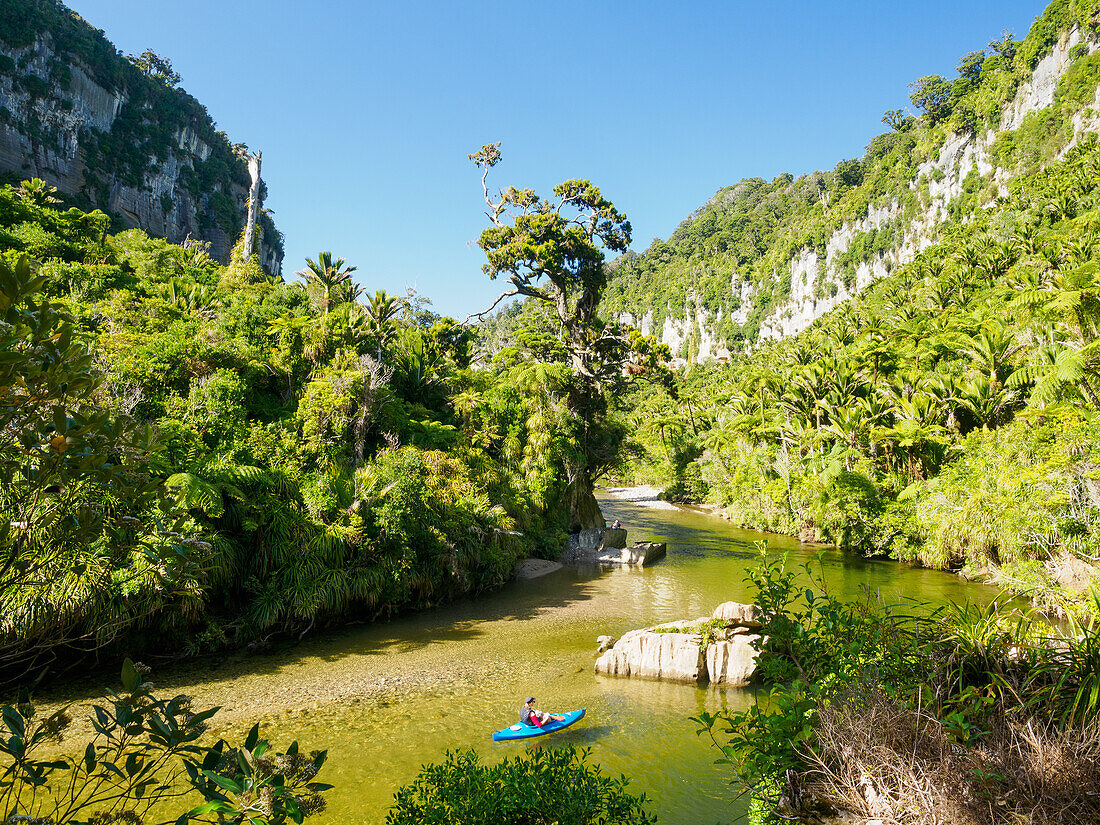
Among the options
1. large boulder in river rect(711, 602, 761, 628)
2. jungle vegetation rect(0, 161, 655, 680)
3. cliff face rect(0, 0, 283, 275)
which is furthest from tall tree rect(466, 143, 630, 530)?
cliff face rect(0, 0, 283, 275)

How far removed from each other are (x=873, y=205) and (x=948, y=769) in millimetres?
95309

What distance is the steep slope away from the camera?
5609 centimetres

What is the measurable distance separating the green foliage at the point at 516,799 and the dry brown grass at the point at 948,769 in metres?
1.67

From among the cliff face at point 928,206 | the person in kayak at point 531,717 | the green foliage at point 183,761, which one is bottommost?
the person in kayak at point 531,717

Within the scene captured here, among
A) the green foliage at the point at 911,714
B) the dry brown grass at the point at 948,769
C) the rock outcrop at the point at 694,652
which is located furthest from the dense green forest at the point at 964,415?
the rock outcrop at the point at 694,652

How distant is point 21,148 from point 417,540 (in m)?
53.7

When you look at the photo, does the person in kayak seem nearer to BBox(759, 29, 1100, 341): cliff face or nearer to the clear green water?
the clear green water

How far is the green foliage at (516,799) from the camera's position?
167 inches

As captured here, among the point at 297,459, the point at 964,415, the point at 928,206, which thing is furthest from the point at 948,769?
the point at 928,206

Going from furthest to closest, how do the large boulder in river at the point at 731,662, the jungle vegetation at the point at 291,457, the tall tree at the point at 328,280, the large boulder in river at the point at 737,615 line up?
the tall tree at the point at 328,280, the large boulder in river at the point at 737,615, the large boulder in river at the point at 731,662, the jungle vegetation at the point at 291,457

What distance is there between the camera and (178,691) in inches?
397

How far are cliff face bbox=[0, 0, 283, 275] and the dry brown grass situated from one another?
6092cm

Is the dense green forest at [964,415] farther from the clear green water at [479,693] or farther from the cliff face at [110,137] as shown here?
the cliff face at [110,137]

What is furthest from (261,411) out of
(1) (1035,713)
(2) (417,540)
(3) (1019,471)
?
(3) (1019,471)
